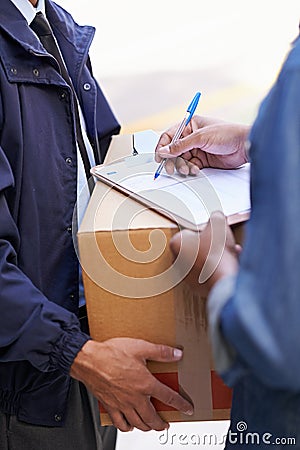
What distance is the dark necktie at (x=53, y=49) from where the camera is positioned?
112 centimetres

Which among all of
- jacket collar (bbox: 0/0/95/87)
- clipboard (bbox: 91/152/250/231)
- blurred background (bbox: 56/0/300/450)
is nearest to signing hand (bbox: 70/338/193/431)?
clipboard (bbox: 91/152/250/231)

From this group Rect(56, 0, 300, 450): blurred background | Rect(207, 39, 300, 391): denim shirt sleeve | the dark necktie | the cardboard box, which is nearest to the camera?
Rect(207, 39, 300, 391): denim shirt sleeve

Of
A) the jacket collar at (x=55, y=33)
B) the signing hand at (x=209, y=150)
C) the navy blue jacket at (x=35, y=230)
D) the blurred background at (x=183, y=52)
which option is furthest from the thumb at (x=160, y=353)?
the blurred background at (x=183, y=52)

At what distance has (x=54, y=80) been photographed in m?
1.05

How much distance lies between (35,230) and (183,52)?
2.30 m

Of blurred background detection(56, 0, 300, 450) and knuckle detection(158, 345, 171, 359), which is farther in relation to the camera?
blurred background detection(56, 0, 300, 450)

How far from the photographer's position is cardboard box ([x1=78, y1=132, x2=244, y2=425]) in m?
0.87

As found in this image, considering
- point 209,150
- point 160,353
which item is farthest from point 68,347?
point 209,150

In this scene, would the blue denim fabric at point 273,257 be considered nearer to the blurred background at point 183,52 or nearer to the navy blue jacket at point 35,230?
the navy blue jacket at point 35,230

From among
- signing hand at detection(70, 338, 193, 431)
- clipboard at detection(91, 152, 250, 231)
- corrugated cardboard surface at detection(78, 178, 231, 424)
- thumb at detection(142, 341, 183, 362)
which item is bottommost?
signing hand at detection(70, 338, 193, 431)

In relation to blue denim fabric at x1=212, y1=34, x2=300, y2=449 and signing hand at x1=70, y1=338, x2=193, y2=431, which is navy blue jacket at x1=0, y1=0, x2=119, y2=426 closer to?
signing hand at x1=70, y1=338, x2=193, y2=431

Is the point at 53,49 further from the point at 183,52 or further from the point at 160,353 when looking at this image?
the point at 183,52

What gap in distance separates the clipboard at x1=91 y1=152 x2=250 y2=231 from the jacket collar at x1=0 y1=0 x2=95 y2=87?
0.71 ft

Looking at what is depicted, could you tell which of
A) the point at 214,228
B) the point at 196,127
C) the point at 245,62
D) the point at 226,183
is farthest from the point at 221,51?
the point at 214,228
